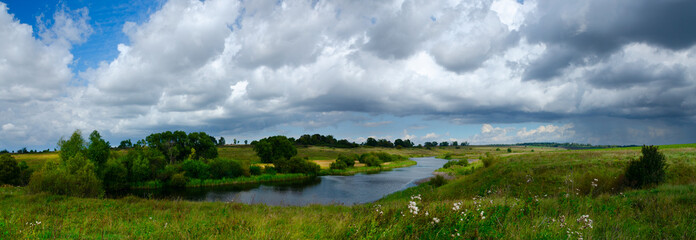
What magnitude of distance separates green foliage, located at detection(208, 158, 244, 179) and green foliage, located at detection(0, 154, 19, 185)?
89.8 feet

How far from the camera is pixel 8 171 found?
45.0m

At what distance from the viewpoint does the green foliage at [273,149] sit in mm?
85875

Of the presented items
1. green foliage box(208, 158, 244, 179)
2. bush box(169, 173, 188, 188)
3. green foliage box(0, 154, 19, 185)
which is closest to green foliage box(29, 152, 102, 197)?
bush box(169, 173, 188, 188)

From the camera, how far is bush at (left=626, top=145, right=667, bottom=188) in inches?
629

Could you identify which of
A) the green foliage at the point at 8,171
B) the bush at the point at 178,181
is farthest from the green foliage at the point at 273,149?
the green foliage at the point at 8,171

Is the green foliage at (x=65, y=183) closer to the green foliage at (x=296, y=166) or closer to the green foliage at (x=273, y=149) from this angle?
the green foliage at (x=296, y=166)

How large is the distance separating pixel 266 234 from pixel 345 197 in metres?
36.7

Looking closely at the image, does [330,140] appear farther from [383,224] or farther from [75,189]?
[383,224]

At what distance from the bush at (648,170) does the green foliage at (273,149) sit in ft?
251

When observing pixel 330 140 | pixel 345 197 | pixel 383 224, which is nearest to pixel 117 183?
pixel 345 197

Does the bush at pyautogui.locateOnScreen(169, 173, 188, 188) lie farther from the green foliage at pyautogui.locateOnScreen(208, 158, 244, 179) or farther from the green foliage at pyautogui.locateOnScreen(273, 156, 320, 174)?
the green foliage at pyautogui.locateOnScreen(273, 156, 320, 174)

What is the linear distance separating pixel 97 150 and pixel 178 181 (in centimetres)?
1274

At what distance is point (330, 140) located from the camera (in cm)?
19238

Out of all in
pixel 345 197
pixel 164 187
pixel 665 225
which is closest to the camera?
pixel 665 225
